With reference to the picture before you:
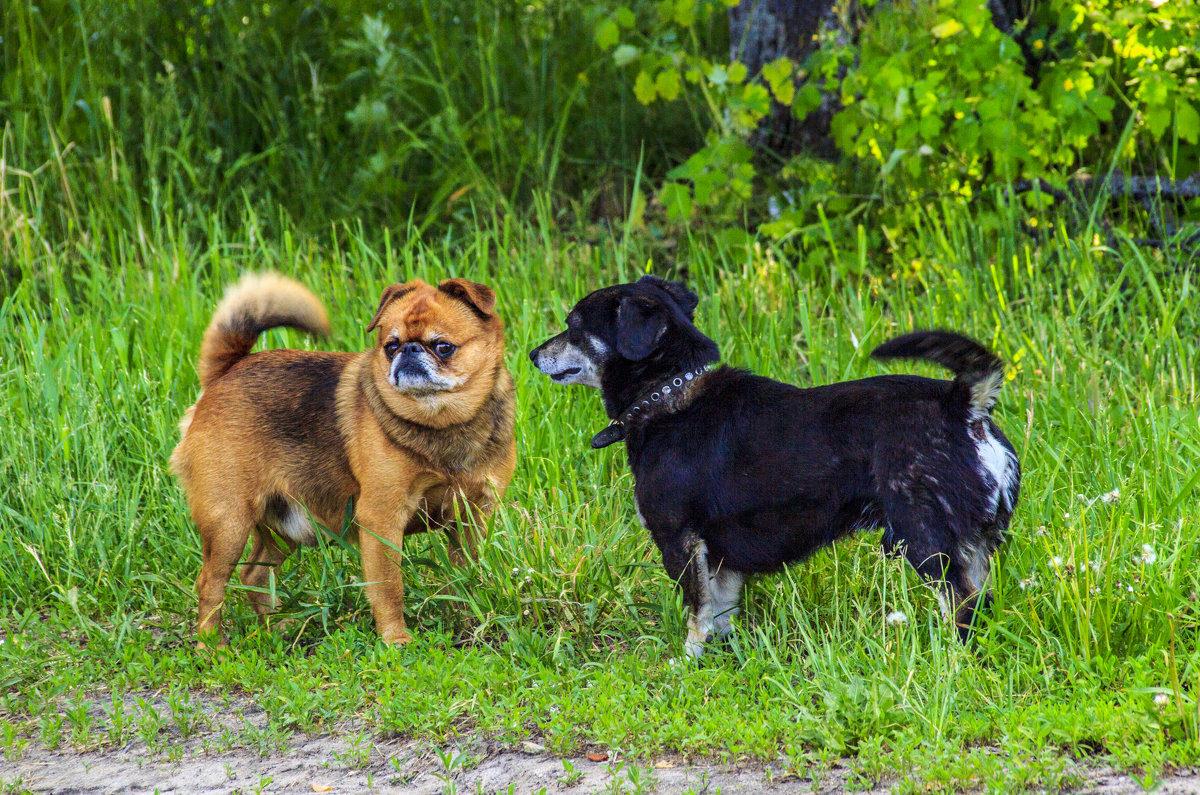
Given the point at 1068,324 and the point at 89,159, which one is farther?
the point at 89,159

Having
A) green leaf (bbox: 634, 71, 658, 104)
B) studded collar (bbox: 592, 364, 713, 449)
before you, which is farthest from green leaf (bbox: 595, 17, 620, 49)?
studded collar (bbox: 592, 364, 713, 449)

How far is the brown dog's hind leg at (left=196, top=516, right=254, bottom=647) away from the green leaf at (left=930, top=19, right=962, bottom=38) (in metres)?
4.49

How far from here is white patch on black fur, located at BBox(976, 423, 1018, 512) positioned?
335cm

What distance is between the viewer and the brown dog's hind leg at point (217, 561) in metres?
4.00

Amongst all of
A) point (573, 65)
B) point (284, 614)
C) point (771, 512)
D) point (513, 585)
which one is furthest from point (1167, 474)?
point (573, 65)

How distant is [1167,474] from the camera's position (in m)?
4.29

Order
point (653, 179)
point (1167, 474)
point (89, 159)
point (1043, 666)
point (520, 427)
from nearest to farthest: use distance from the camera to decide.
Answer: point (1043, 666) → point (1167, 474) → point (520, 427) → point (89, 159) → point (653, 179)

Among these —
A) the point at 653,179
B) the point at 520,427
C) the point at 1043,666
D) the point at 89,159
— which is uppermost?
the point at 89,159

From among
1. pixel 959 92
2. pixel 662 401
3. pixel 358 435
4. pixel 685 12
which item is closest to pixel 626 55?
pixel 685 12

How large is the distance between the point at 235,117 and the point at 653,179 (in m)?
3.28

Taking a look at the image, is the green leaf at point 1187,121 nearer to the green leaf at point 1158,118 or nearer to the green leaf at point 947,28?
the green leaf at point 1158,118

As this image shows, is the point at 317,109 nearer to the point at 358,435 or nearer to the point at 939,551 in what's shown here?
the point at 358,435

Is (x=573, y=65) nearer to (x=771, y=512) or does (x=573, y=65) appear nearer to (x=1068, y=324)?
(x=1068, y=324)

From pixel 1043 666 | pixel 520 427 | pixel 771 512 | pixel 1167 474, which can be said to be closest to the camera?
pixel 1043 666
